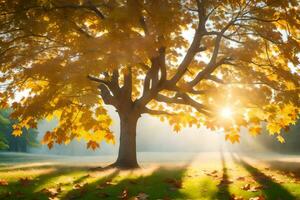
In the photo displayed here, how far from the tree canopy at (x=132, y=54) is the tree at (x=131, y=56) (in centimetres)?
4

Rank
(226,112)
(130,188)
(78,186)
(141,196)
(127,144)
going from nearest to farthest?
(141,196) → (130,188) → (78,186) → (226,112) → (127,144)

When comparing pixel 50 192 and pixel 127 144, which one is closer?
pixel 50 192

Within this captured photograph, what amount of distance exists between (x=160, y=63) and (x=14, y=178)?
22.9ft

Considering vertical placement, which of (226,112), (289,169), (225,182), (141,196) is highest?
(226,112)

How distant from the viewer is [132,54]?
12.4 meters

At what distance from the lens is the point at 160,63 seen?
1609cm

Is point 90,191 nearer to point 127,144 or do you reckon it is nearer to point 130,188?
point 130,188

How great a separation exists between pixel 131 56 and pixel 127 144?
7.17 m

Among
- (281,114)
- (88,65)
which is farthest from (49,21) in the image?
(281,114)

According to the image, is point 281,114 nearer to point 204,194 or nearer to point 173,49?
point 173,49

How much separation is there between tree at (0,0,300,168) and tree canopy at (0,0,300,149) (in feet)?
0.12

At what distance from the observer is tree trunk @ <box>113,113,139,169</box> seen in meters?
18.2

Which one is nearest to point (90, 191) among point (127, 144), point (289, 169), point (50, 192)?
point (50, 192)

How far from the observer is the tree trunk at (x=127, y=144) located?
59.8ft
